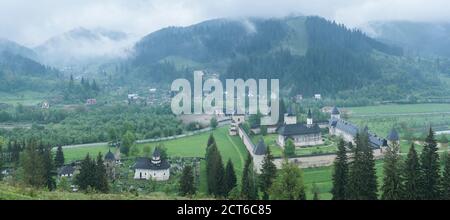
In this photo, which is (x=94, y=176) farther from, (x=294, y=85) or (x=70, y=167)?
(x=294, y=85)

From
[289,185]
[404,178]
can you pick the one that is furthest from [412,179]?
[289,185]

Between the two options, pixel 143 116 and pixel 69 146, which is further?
pixel 143 116

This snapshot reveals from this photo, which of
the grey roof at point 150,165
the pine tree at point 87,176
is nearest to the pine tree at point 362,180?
the pine tree at point 87,176

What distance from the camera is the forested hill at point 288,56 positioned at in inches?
3622

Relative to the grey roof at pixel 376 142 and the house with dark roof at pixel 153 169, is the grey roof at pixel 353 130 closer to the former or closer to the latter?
the grey roof at pixel 376 142

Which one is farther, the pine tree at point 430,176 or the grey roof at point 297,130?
the grey roof at point 297,130

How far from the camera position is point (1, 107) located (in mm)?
67188

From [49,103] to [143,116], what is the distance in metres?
21.6

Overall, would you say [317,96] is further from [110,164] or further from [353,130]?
[110,164]

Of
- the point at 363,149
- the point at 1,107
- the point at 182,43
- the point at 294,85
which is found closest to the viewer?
the point at 363,149

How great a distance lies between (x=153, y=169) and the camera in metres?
31.8

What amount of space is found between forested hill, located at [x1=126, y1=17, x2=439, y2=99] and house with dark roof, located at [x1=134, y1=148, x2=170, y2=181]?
5581 cm

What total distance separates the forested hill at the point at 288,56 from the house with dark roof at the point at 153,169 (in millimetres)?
55812
